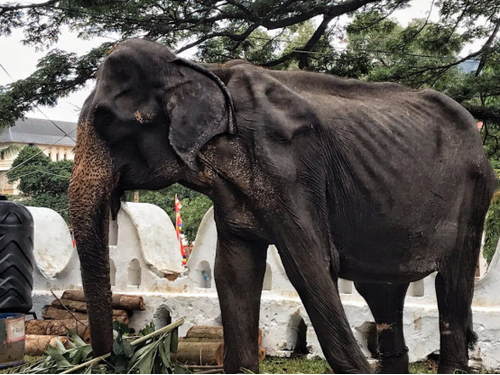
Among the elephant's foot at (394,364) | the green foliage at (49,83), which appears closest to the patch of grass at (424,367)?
the elephant's foot at (394,364)

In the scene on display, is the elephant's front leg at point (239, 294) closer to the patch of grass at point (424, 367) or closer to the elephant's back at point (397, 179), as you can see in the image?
the elephant's back at point (397, 179)

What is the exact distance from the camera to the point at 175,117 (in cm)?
279

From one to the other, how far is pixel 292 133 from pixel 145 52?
642 mm

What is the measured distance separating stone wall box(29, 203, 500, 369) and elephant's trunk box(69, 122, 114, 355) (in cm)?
362

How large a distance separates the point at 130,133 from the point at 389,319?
169 cm

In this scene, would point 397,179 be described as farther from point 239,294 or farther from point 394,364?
point 394,364

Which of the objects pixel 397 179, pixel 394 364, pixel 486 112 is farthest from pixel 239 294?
pixel 486 112

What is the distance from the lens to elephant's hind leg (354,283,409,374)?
366 centimetres

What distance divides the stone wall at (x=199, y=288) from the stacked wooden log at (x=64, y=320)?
183mm

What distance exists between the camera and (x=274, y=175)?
2758 mm

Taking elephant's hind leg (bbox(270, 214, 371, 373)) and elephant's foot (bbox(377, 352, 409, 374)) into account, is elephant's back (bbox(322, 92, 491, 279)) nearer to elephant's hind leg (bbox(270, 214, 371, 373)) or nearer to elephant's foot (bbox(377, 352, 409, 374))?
elephant's hind leg (bbox(270, 214, 371, 373))

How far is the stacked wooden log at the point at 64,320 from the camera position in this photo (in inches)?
253

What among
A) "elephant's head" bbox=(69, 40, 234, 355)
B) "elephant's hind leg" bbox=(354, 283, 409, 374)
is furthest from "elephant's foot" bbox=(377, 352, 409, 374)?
"elephant's head" bbox=(69, 40, 234, 355)

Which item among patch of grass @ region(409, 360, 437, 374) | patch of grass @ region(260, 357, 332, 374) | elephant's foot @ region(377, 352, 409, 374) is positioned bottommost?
patch of grass @ region(260, 357, 332, 374)
